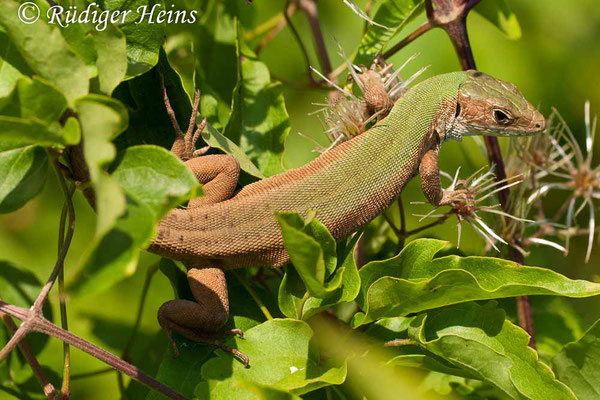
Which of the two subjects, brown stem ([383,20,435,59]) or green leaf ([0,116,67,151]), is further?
brown stem ([383,20,435,59])

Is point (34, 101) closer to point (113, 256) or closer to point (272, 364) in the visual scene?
point (113, 256)

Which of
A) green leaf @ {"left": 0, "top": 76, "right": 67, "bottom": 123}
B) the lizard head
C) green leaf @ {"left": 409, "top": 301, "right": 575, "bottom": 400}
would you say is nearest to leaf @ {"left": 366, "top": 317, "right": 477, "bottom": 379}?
green leaf @ {"left": 409, "top": 301, "right": 575, "bottom": 400}

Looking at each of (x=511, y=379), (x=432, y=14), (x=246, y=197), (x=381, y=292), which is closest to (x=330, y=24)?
(x=432, y=14)

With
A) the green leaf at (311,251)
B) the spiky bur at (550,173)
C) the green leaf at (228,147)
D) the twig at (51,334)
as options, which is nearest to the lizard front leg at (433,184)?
the spiky bur at (550,173)

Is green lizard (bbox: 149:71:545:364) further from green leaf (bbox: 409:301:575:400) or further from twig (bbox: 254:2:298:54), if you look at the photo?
twig (bbox: 254:2:298:54)

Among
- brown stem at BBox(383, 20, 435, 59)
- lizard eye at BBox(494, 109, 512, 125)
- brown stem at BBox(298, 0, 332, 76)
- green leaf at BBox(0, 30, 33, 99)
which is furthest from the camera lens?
brown stem at BBox(298, 0, 332, 76)

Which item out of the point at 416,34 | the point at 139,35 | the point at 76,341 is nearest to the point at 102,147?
the point at 76,341

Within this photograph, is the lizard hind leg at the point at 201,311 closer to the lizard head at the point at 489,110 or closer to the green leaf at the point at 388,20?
the green leaf at the point at 388,20
